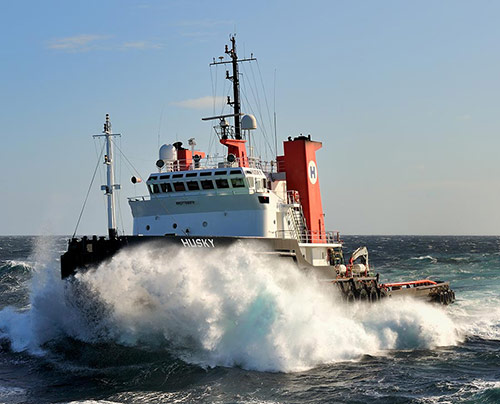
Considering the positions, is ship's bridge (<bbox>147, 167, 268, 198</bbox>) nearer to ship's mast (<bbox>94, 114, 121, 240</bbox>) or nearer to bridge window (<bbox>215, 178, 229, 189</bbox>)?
bridge window (<bbox>215, 178, 229, 189</bbox>)

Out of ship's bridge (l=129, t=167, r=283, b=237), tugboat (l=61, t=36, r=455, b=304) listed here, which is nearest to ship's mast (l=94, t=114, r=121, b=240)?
tugboat (l=61, t=36, r=455, b=304)

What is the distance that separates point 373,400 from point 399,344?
7038 millimetres

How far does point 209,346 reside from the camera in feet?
61.1

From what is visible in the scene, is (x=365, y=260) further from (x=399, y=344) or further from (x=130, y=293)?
(x=130, y=293)

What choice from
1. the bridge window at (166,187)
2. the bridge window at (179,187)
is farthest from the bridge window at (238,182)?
the bridge window at (166,187)

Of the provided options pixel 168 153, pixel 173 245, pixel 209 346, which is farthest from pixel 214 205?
pixel 209 346

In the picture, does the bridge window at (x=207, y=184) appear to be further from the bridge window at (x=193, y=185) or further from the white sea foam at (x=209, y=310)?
the white sea foam at (x=209, y=310)

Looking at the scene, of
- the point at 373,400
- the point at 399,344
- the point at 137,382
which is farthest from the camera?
the point at 399,344

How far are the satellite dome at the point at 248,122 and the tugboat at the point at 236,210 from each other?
0.04 meters

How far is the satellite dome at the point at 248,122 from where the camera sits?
2641 centimetres

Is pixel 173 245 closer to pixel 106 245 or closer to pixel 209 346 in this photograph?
pixel 106 245

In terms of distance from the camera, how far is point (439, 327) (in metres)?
23.7

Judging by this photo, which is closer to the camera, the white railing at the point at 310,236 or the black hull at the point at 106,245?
the black hull at the point at 106,245

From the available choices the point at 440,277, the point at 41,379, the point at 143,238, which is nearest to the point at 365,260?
the point at 143,238
